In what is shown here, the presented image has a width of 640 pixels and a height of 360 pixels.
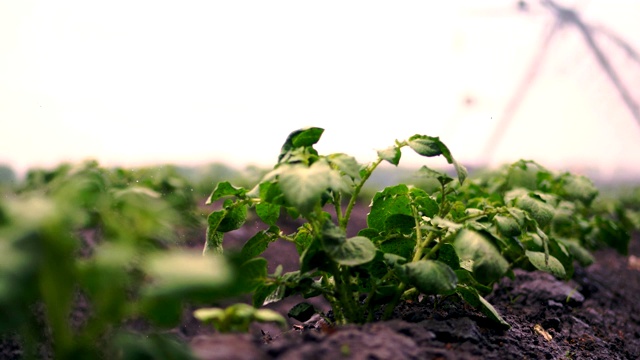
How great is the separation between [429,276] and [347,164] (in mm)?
253

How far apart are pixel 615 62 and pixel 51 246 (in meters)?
4.83

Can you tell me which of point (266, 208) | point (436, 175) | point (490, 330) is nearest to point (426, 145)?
point (436, 175)

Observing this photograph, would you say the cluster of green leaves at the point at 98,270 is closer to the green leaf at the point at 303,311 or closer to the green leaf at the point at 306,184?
the green leaf at the point at 306,184

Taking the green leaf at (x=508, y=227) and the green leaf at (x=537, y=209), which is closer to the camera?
the green leaf at (x=508, y=227)

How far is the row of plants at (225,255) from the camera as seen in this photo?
0.64 meters

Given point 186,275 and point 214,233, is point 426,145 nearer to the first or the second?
point 214,233

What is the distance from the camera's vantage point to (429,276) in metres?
1.01

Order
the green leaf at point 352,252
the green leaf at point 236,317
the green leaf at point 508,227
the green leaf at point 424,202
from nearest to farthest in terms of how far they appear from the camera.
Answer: the green leaf at point 236,317 → the green leaf at point 352,252 → the green leaf at point 508,227 → the green leaf at point 424,202

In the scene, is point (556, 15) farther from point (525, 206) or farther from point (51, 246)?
point (51, 246)

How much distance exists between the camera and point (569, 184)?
2447 millimetres

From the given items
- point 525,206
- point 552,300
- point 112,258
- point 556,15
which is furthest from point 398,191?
point 556,15

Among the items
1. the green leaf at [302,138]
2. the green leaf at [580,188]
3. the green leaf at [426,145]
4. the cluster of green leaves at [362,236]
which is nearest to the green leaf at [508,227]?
the cluster of green leaves at [362,236]

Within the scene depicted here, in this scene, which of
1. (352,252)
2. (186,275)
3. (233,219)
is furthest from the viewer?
(233,219)

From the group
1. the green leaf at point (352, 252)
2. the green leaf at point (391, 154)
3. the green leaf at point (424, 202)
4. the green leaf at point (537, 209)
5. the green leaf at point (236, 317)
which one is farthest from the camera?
the green leaf at point (537, 209)
